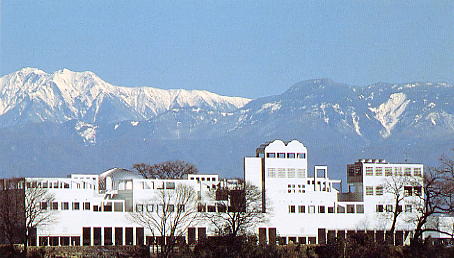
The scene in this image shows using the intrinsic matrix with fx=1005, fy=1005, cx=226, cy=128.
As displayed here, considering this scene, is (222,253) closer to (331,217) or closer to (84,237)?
(84,237)

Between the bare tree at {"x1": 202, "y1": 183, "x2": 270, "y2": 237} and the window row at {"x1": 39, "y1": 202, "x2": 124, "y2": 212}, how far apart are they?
11266 millimetres

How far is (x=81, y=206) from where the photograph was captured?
123m

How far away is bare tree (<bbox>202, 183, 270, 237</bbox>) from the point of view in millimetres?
126125

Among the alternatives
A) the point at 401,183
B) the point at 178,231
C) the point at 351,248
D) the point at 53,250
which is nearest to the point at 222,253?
the point at 351,248

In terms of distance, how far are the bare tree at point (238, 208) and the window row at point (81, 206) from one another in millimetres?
11266

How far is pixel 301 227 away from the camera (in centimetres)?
13500

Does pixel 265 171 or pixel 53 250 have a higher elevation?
pixel 265 171

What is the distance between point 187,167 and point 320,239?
6650 centimetres

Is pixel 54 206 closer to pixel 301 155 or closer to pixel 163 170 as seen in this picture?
pixel 301 155

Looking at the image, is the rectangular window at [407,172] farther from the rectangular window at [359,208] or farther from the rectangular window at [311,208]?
the rectangular window at [311,208]

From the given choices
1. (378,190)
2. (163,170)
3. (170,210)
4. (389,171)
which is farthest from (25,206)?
(163,170)

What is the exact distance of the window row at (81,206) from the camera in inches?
4739

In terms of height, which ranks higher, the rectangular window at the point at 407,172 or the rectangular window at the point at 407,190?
the rectangular window at the point at 407,172

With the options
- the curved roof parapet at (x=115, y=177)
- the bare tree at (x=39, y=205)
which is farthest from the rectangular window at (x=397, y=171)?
the bare tree at (x=39, y=205)
